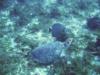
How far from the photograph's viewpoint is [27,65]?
428 cm

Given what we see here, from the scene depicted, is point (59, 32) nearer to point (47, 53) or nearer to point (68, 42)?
point (68, 42)

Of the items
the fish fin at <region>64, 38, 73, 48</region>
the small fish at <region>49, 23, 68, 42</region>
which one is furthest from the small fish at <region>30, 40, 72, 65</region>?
the small fish at <region>49, 23, 68, 42</region>

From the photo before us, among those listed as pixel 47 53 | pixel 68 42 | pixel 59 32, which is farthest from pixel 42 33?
pixel 47 53

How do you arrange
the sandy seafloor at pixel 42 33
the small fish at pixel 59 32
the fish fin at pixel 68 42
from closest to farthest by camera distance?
1. the sandy seafloor at pixel 42 33
2. the fish fin at pixel 68 42
3. the small fish at pixel 59 32

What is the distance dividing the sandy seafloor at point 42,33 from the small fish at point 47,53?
10 cm

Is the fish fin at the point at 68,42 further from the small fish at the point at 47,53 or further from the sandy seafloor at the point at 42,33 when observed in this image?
the small fish at the point at 47,53

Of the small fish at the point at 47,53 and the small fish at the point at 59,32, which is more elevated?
the small fish at the point at 59,32

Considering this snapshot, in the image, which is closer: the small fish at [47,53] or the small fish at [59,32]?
the small fish at [47,53]

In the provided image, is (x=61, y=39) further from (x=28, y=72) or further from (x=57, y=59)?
(x=28, y=72)

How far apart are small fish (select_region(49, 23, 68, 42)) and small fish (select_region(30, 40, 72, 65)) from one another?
337 millimetres

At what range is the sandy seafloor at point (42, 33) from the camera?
13.9 feet

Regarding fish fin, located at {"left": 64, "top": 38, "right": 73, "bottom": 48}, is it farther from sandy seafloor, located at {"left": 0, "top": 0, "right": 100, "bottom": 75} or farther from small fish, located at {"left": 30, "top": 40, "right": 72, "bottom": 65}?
small fish, located at {"left": 30, "top": 40, "right": 72, "bottom": 65}

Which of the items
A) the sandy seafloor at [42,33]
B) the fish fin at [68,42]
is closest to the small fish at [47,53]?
the sandy seafloor at [42,33]

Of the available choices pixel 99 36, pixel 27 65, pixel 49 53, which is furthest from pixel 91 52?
pixel 27 65
